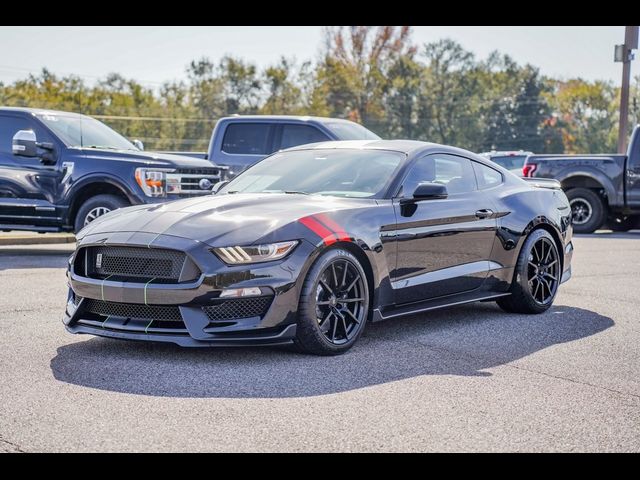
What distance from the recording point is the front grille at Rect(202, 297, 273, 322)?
20.0 feet

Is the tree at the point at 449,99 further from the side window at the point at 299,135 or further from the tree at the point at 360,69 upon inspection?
the side window at the point at 299,135

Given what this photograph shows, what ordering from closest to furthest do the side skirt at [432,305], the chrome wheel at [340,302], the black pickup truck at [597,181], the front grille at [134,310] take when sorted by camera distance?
the front grille at [134,310]
the chrome wheel at [340,302]
the side skirt at [432,305]
the black pickup truck at [597,181]

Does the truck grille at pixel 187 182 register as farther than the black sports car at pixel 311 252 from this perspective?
Yes

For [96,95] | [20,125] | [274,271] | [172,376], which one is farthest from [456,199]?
[96,95]

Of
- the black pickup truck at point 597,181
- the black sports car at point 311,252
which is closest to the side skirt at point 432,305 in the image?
the black sports car at point 311,252

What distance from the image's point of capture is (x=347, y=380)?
575 centimetres

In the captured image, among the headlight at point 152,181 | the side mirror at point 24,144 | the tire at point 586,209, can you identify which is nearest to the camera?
the side mirror at point 24,144

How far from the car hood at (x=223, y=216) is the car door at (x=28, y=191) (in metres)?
6.41

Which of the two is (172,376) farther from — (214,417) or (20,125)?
(20,125)

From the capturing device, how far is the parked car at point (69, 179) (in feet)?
42.5

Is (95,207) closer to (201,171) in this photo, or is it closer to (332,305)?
(201,171)

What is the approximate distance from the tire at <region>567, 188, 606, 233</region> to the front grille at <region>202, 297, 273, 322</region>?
13965 mm

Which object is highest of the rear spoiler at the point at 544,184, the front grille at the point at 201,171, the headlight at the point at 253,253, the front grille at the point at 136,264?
the rear spoiler at the point at 544,184

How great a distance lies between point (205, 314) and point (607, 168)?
14.3 meters
